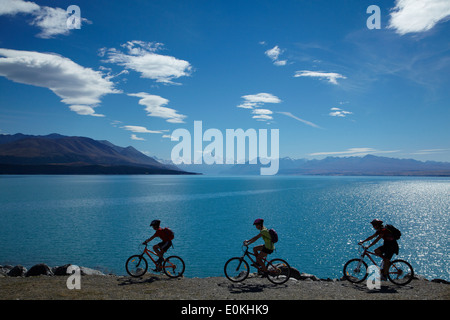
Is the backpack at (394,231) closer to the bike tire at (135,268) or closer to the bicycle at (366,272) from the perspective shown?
the bicycle at (366,272)

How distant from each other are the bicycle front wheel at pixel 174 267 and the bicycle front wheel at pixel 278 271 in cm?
408

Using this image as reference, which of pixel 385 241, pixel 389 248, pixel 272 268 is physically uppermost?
pixel 385 241

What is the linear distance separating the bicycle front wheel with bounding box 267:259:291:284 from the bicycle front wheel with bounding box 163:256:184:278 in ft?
13.4

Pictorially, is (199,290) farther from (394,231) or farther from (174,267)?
(394,231)

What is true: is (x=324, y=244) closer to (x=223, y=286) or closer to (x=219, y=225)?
(x=219, y=225)

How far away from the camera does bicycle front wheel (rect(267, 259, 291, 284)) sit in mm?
12227

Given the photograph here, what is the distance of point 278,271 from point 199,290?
3464mm

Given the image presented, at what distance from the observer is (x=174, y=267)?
43.7 ft

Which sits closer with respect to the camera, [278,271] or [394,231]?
[394,231]

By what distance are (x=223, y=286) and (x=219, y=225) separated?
35199mm

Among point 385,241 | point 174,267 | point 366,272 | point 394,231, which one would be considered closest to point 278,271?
point 366,272

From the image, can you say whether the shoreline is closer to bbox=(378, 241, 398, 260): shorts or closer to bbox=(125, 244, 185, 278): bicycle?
bbox=(125, 244, 185, 278): bicycle

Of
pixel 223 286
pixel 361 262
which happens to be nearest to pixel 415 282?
pixel 361 262

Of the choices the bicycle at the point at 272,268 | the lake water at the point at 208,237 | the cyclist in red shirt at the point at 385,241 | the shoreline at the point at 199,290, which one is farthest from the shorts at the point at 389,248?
the lake water at the point at 208,237
